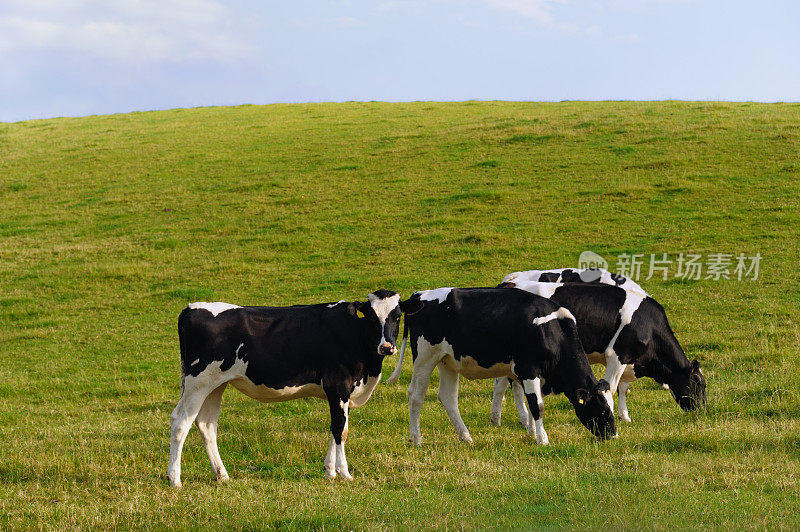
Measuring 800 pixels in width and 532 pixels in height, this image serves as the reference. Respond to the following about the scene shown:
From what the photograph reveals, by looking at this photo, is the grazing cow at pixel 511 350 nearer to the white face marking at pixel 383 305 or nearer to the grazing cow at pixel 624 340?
the white face marking at pixel 383 305

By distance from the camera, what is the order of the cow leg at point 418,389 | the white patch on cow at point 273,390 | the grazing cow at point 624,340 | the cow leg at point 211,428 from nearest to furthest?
1. the cow leg at point 211,428
2. the white patch on cow at point 273,390
3. the cow leg at point 418,389
4. the grazing cow at point 624,340

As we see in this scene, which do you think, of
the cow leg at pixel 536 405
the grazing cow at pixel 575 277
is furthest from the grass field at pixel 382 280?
the grazing cow at pixel 575 277

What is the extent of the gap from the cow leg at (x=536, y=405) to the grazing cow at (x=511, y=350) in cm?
1

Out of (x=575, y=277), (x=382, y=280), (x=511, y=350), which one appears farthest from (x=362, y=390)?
(x=382, y=280)

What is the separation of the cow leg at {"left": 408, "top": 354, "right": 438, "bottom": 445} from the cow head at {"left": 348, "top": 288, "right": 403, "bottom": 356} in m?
1.72

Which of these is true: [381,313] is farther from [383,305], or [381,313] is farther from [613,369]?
[613,369]

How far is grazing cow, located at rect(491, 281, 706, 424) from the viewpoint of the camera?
11.8m

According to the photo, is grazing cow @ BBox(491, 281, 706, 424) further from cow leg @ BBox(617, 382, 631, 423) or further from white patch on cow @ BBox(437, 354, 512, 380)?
white patch on cow @ BBox(437, 354, 512, 380)

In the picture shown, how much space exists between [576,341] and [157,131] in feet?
149

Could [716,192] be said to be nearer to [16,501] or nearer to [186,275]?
[186,275]

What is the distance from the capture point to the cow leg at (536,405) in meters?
9.98

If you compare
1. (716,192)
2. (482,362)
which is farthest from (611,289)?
(716,192)

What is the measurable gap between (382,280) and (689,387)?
462 inches

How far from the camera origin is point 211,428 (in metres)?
9.20
